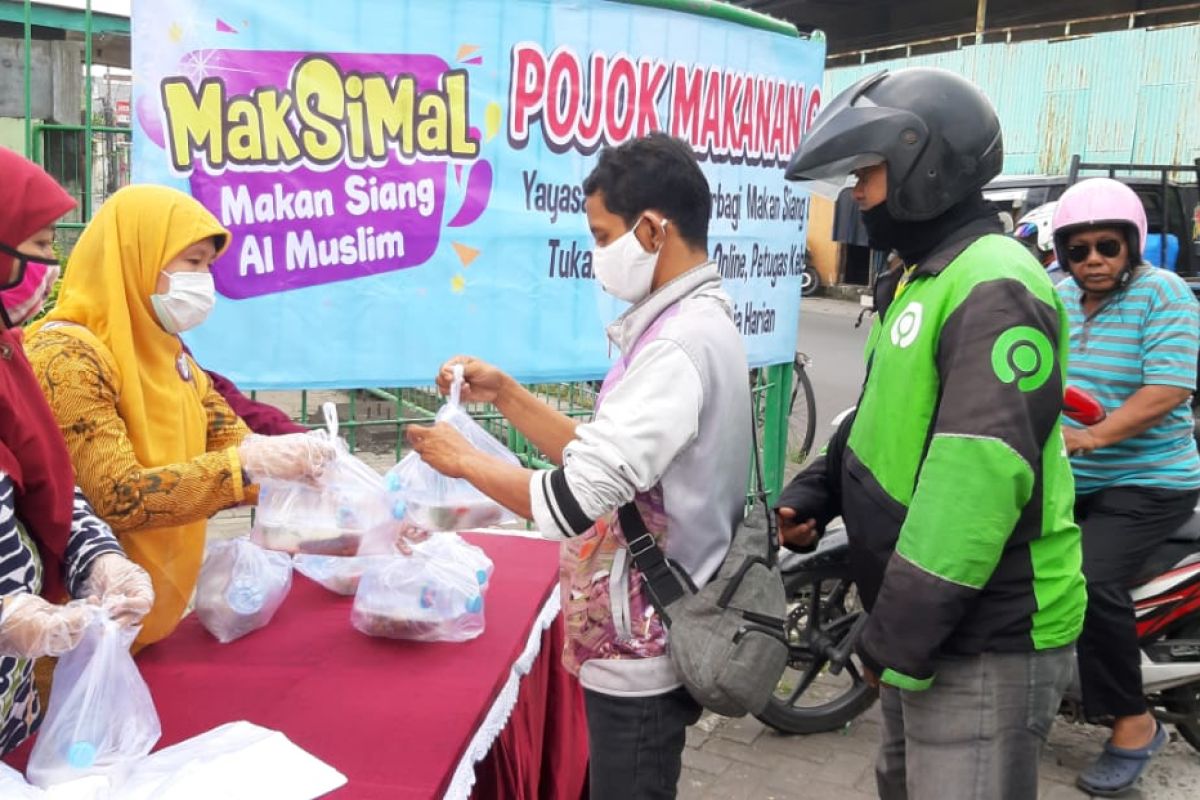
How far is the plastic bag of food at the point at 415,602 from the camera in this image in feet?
7.18

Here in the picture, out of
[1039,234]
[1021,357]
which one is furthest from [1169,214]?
[1021,357]

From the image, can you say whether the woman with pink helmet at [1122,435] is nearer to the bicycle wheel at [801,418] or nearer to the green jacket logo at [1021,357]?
the green jacket logo at [1021,357]

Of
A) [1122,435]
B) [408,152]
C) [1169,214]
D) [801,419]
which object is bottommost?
[801,419]

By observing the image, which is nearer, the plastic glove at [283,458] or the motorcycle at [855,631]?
the plastic glove at [283,458]

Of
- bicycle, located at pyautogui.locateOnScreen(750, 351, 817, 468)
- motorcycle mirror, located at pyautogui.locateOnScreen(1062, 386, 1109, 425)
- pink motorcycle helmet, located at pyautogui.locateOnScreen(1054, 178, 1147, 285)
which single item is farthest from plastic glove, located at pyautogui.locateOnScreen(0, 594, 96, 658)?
bicycle, located at pyautogui.locateOnScreen(750, 351, 817, 468)

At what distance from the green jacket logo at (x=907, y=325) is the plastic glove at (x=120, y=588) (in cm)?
132

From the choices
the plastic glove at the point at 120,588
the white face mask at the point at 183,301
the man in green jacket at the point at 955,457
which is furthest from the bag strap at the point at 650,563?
the white face mask at the point at 183,301

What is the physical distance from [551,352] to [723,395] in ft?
7.04

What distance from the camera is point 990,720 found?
67.4 inches

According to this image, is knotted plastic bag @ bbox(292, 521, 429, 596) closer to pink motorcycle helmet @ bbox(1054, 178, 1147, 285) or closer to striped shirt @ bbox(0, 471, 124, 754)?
striped shirt @ bbox(0, 471, 124, 754)

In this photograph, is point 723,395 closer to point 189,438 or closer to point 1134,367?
point 189,438

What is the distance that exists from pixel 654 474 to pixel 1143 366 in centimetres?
203

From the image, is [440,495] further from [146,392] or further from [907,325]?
[907,325]

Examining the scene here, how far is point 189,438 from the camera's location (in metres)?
2.22
